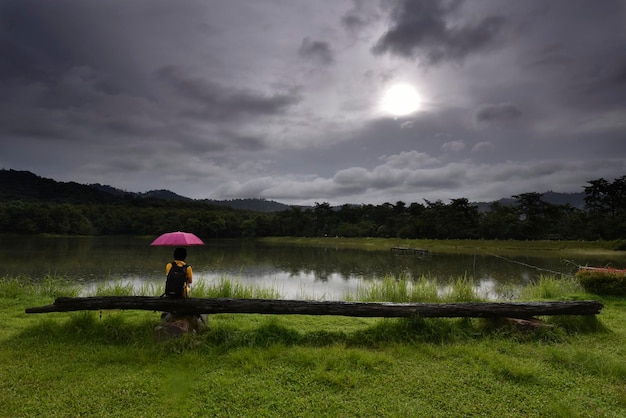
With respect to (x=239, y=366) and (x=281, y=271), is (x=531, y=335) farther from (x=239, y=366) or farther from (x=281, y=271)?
(x=281, y=271)

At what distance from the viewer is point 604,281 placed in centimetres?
1039

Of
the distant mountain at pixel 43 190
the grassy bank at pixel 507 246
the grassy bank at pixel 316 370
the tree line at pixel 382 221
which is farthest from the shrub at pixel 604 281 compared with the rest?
the distant mountain at pixel 43 190

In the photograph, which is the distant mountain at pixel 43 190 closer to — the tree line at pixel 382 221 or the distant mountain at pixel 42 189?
the distant mountain at pixel 42 189

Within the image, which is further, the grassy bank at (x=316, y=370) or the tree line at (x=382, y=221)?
the tree line at (x=382, y=221)

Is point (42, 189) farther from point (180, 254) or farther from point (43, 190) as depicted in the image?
point (180, 254)

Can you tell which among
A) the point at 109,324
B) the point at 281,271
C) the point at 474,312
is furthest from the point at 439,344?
the point at 281,271

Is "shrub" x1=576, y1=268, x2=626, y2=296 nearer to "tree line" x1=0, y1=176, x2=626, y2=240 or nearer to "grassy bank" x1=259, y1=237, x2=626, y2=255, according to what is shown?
"grassy bank" x1=259, y1=237, x2=626, y2=255

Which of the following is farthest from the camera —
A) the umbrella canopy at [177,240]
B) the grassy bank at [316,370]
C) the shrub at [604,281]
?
the shrub at [604,281]

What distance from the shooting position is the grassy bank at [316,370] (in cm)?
394

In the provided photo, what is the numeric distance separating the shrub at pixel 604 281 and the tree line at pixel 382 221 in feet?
156

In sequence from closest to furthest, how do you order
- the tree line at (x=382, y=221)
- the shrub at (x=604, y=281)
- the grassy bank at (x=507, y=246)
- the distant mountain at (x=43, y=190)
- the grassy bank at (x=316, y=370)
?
the grassy bank at (x=316, y=370), the shrub at (x=604, y=281), the grassy bank at (x=507, y=246), the tree line at (x=382, y=221), the distant mountain at (x=43, y=190)

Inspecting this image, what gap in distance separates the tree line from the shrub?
47.7m

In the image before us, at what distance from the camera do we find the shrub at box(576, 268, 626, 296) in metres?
10.2

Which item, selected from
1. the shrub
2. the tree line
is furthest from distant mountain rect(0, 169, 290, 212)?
the shrub
